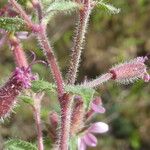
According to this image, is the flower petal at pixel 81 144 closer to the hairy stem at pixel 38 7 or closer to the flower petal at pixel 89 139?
the flower petal at pixel 89 139

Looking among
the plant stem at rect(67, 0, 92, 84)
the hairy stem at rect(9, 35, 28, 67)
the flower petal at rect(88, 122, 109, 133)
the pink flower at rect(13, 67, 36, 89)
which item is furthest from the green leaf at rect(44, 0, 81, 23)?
the flower petal at rect(88, 122, 109, 133)

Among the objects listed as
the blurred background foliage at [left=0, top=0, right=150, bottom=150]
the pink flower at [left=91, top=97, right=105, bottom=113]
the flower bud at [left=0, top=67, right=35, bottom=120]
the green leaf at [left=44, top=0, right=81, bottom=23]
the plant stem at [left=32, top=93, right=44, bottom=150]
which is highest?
the green leaf at [left=44, top=0, right=81, bottom=23]

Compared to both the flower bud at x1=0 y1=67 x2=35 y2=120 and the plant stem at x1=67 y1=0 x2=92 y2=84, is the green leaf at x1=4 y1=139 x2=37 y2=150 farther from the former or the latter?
the plant stem at x1=67 y1=0 x2=92 y2=84

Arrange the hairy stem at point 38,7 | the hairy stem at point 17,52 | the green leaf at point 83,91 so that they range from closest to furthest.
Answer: the green leaf at point 83,91 < the hairy stem at point 38,7 < the hairy stem at point 17,52

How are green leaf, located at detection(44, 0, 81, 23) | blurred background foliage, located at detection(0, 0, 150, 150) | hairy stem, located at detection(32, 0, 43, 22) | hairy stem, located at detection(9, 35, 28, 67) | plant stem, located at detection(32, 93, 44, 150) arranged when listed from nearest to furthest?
green leaf, located at detection(44, 0, 81, 23) < hairy stem, located at detection(32, 0, 43, 22) < plant stem, located at detection(32, 93, 44, 150) < hairy stem, located at detection(9, 35, 28, 67) < blurred background foliage, located at detection(0, 0, 150, 150)

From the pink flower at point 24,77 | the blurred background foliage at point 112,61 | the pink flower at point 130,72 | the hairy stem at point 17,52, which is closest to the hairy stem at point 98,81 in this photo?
the pink flower at point 130,72

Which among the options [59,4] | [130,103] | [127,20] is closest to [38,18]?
[59,4]
